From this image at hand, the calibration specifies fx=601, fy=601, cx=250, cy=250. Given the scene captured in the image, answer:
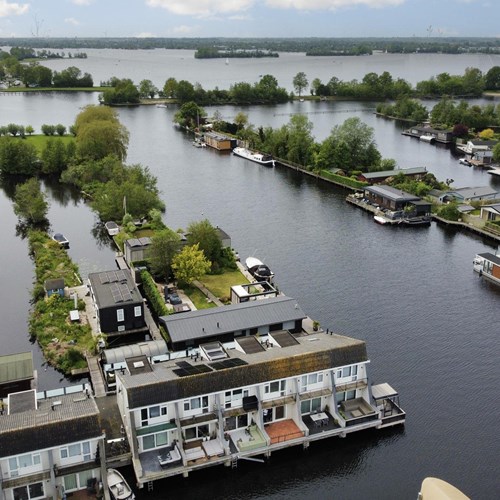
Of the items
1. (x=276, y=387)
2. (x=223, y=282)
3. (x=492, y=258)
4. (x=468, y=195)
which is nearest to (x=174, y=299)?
(x=223, y=282)

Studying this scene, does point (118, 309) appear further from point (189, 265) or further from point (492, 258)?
point (492, 258)

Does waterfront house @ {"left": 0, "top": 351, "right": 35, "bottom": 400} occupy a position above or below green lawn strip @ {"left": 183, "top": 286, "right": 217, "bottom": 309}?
above

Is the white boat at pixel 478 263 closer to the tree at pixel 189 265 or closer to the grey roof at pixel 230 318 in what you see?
the grey roof at pixel 230 318

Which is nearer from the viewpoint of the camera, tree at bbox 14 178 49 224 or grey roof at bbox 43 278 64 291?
grey roof at bbox 43 278 64 291

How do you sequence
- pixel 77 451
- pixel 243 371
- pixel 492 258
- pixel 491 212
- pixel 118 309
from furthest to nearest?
pixel 491 212
pixel 492 258
pixel 118 309
pixel 243 371
pixel 77 451

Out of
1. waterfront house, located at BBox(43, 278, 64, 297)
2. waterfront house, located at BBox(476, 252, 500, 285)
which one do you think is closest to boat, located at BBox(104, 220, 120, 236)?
waterfront house, located at BBox(43, 278, 64, 297)

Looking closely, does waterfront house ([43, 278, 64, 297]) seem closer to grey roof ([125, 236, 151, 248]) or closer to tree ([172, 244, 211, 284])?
grey roof ([125, 236, 151, 248])

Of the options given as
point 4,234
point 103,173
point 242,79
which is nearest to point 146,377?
point 4,234

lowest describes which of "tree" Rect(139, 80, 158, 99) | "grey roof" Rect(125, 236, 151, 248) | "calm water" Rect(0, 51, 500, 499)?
"calm water" Rect(0, 51, 500, 499)
